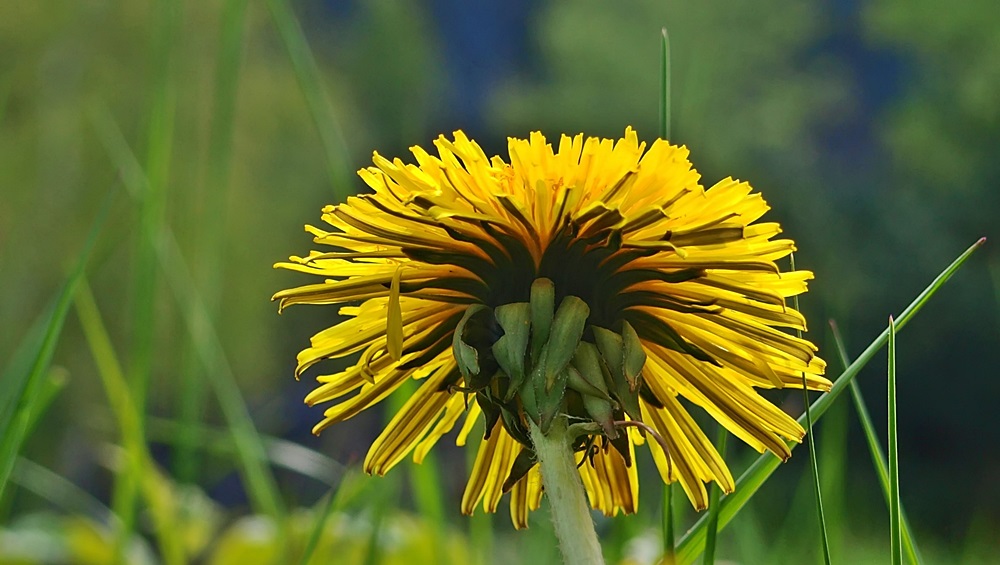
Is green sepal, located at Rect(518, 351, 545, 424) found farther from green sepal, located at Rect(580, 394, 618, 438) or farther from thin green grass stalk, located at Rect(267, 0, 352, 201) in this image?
thin green grass stalk, located at Rect(267, 0, 352, 201)

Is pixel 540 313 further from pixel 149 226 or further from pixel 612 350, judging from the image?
pixel 149 226

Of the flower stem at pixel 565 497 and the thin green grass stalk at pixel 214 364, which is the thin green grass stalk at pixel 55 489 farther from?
the flower stem at pixel 565 497

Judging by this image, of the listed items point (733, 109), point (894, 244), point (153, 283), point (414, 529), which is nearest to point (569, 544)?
point (153, 283)

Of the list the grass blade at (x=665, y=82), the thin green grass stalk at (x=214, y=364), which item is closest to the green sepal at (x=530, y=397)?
the grass blade at (x=665, y=82)

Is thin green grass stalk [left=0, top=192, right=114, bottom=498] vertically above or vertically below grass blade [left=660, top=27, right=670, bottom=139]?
below

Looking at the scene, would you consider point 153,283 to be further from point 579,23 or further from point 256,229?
point 579,23

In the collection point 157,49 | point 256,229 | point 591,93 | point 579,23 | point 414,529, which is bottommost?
point 414,529

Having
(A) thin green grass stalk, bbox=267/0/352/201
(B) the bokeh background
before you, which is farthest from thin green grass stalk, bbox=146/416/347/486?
(B) the bokeh background
